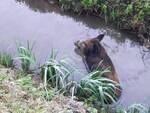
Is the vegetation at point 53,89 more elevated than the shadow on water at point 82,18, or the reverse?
the shadow on water at point 82,18

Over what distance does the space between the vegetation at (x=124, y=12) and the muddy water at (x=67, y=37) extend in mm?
175

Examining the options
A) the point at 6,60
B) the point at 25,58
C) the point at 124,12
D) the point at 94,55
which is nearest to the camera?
the point at 25,58

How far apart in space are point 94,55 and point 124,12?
1819 mm

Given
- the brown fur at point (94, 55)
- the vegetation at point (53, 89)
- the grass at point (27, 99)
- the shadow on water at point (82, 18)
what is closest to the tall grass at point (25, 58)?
the vegetation at point (53, 89)

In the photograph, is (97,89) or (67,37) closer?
(97,89)

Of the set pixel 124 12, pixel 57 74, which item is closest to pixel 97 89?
pixel 57 74

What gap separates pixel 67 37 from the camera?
26.4ft

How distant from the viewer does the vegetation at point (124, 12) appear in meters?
8.29

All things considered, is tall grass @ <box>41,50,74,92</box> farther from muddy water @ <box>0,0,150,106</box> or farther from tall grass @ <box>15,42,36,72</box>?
muddy water @ <box>0,0,150,106</box>

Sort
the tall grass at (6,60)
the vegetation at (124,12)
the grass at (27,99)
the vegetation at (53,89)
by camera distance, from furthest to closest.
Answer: the vegetation at (124,12) < the tall grass at (6,60) < the vegetation at (53,89) < the grass at (27,99)

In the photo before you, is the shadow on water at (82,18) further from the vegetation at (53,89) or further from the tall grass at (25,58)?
the tall grass at (25,58)

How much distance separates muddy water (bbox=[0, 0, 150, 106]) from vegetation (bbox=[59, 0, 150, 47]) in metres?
0.18

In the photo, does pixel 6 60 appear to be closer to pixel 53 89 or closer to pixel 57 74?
pixel 57 74

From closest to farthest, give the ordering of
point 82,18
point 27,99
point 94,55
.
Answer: point 27,99
point 94,55
point 82,18
